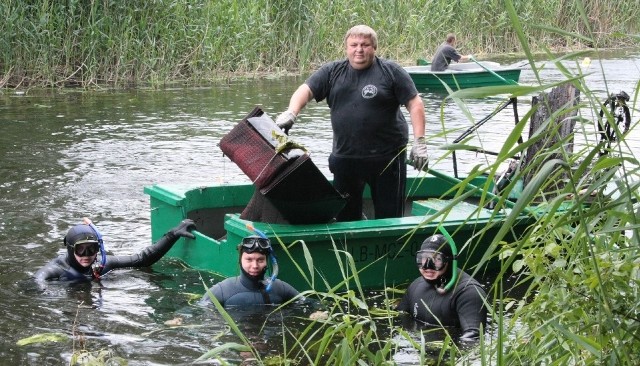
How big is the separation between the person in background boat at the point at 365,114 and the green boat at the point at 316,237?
319 millimetres

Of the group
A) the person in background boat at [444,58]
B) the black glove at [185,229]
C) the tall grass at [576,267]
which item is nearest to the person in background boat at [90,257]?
the black glove at [185,229]

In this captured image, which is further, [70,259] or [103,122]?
[103,122]

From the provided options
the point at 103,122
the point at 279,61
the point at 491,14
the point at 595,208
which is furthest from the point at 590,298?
the point at 491,14

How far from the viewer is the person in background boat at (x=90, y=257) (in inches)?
316

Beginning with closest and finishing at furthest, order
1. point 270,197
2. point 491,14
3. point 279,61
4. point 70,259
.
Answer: point 270,197
point 70,259
point 279,61
point 491,14

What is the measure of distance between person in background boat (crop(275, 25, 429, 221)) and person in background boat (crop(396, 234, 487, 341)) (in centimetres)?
107

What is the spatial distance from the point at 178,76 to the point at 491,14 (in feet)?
30.9

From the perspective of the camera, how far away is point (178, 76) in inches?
810

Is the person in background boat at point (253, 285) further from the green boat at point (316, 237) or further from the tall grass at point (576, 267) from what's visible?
the tall grass at point (576, 267)

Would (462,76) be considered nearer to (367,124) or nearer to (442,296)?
(367,124)

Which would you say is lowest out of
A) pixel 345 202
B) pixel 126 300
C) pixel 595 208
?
pixel 126 300

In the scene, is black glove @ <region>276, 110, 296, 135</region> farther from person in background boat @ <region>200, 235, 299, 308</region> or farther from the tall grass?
the tall grass

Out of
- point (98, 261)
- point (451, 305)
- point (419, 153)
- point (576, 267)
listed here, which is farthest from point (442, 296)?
point (98, 261)

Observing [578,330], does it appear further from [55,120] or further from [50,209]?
[55,120]
